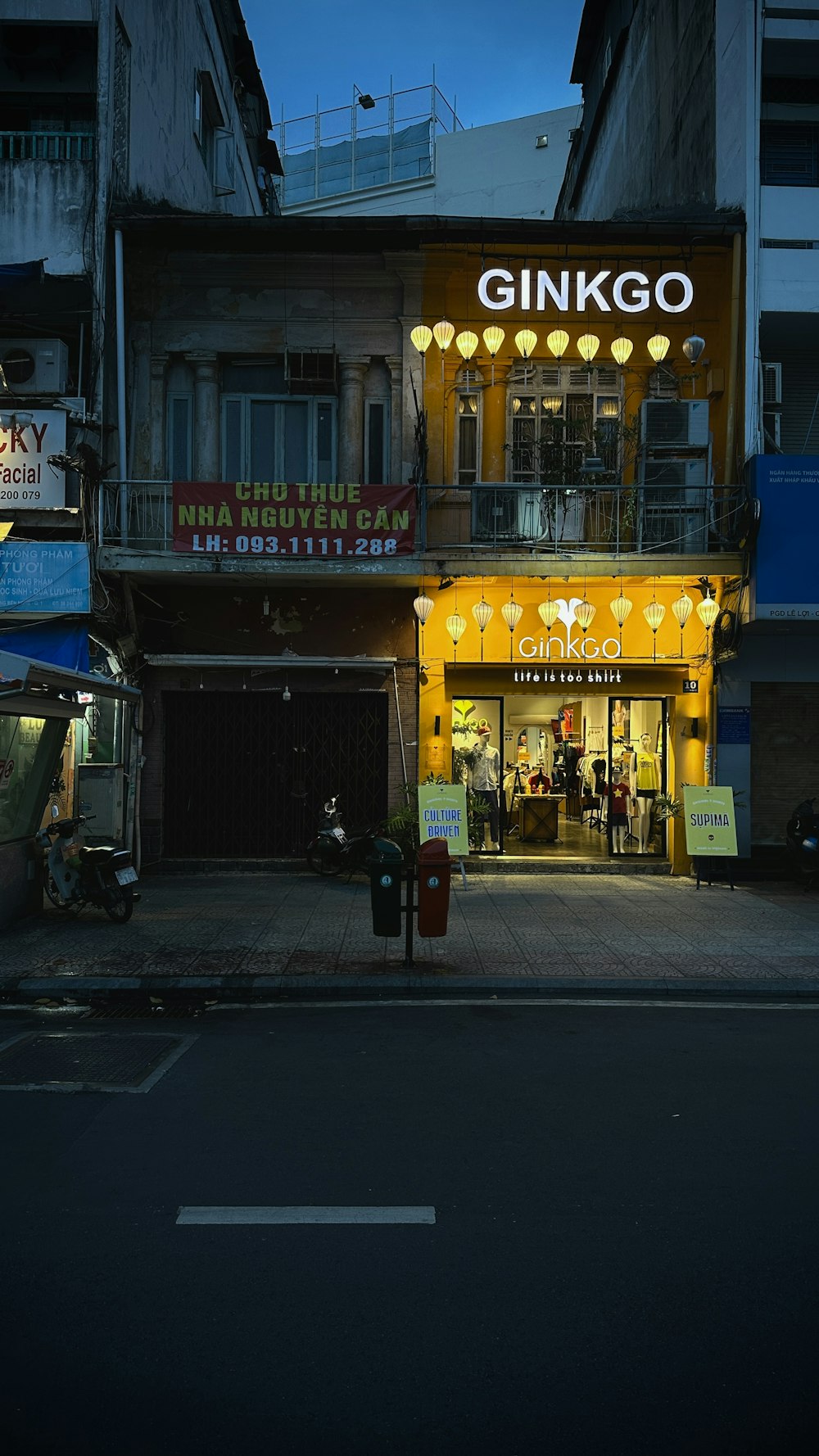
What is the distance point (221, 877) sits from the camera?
15914 millimetres

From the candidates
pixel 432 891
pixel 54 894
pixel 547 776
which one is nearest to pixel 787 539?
pixel 547 776

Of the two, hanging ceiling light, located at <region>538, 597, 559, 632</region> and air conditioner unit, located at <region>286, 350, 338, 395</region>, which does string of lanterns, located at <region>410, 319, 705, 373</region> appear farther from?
hanging ceiling light, located at <region>538, 597, 559, 632</region>

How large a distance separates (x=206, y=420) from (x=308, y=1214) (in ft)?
44.4

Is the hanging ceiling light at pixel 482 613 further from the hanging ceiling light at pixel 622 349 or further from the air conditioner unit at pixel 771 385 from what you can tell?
the air conditioner unit at pixel 771 385

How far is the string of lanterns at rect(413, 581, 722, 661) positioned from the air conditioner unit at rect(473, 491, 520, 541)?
0.82m

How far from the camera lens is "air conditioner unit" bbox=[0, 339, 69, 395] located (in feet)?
49.6

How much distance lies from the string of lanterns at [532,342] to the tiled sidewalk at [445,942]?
7683 millimetres

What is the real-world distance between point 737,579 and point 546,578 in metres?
2.74

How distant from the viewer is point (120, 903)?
39.8 ft

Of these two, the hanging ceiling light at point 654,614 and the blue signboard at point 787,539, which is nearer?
the blue signboard at point 787,539

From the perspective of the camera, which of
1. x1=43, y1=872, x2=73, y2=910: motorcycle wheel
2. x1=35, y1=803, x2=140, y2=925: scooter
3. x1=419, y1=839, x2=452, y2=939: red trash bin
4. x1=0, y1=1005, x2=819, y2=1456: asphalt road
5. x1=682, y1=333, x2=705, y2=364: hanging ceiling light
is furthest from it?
x1=682, y1=333, x2=705, y2=364: hanging ceiling light

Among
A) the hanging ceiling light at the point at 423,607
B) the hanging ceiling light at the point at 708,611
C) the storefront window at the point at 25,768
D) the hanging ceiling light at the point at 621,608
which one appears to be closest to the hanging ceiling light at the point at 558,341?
the hanging ceiling light at the point at 621,608

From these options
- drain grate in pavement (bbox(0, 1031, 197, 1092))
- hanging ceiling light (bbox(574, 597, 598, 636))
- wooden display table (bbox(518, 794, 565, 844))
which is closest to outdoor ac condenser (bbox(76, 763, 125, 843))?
drain grate in pavement (bbox(0, 1031, 197, 1092))

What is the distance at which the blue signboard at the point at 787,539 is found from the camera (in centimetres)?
1430
